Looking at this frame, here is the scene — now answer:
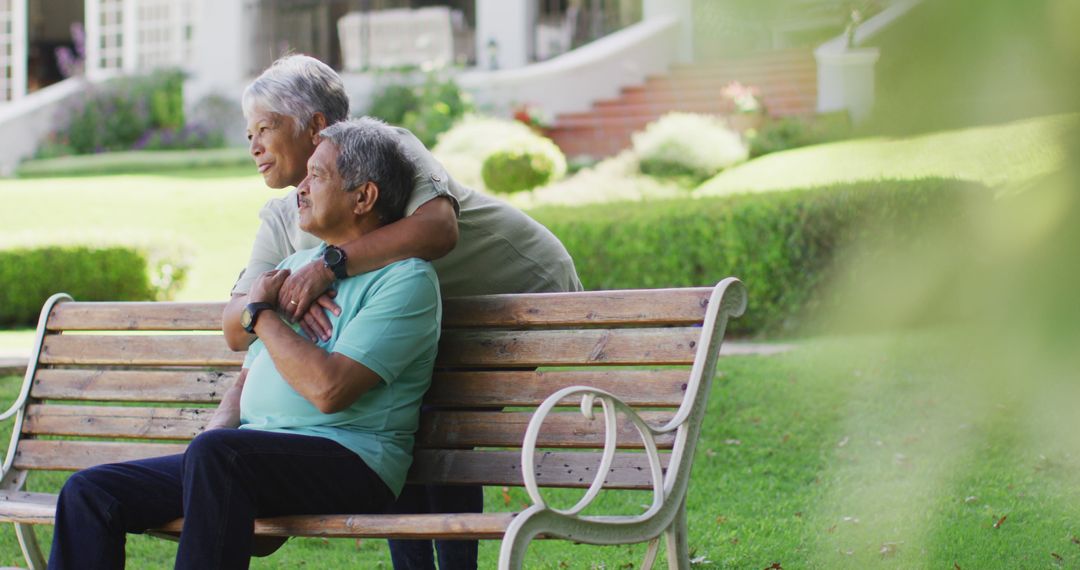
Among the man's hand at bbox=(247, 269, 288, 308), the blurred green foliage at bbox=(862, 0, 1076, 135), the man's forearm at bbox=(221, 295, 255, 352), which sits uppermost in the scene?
the blurred green foliage at bbox=(862, 0, 1076, 135)

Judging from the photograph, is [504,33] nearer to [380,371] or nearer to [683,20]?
[380,371]

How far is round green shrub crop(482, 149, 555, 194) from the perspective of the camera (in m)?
11.4

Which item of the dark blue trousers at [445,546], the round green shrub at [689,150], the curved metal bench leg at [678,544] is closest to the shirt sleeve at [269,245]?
the dark blue trousers at [445,546]

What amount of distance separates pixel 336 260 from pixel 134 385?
1185 millimetres

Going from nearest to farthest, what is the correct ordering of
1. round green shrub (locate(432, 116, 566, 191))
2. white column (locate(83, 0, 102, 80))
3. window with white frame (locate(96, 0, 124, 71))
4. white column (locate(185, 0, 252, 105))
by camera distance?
round green shrub (locate(432, 116, 566, 191)), white column (locate(185, 0, 252, 105)), white column (locate(83, 0, 102, 80)), window with white frame (locate(96, 0, 124, 71))

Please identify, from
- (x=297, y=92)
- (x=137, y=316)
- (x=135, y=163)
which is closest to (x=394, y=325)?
(x=297, y=92)

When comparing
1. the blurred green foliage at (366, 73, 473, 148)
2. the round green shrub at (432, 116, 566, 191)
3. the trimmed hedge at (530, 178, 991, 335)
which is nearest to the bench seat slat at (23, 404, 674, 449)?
the trimmed hedge at (530, 178, 991, 335)

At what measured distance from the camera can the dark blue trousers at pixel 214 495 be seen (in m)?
2.57

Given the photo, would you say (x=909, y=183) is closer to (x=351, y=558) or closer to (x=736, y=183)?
(x=351, y=558)

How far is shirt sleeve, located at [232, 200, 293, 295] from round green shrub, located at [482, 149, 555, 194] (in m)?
8.19

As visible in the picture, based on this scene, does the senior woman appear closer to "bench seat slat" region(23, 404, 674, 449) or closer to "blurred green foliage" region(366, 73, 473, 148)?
"bench seat slat" region(23, 404, 674, 449)

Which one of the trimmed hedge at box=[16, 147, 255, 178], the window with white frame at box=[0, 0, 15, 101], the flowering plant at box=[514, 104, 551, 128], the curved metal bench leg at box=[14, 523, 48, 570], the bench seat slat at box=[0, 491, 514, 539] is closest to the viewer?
the bench seat slat at box=[0, 491, 514, 539]

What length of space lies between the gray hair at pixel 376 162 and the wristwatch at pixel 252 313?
0.34 m

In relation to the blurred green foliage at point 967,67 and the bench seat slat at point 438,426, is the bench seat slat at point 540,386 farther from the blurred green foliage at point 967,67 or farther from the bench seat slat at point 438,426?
the blurred green foliage at point 967,67
